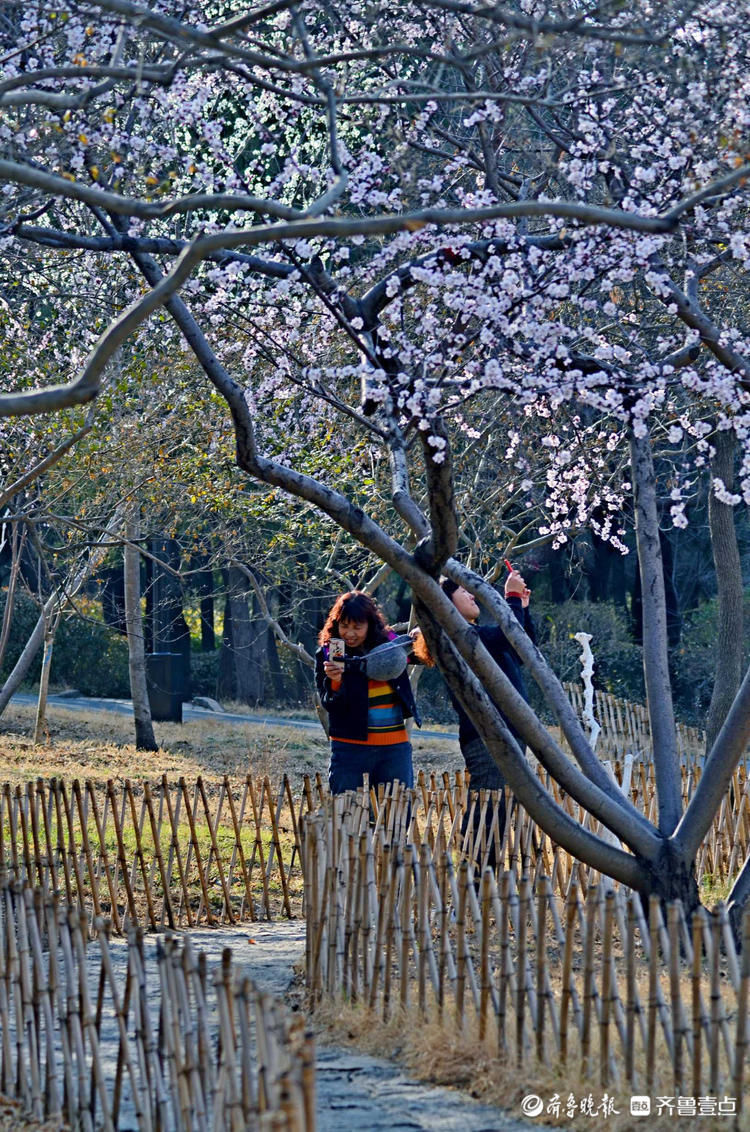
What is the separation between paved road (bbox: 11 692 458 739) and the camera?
1914 cm

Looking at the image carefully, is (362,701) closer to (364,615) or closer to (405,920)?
(364,615)

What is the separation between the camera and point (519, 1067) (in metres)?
3.95

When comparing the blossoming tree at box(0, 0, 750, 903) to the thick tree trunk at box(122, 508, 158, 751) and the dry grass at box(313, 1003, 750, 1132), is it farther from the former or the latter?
the thick tree trunk at box(122, 508, 158, 751)

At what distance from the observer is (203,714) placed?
21.5 metres

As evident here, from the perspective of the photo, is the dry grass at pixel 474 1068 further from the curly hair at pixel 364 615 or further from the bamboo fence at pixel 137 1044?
the curly hair at pixel 364 615

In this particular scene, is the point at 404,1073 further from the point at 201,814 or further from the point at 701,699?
the point at 701,699

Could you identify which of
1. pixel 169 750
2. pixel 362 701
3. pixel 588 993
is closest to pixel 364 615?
pixel 362 701

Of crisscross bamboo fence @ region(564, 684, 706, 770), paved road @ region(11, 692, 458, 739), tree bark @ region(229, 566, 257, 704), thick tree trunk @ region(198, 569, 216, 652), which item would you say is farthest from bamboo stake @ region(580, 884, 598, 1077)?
thick tree trunk @ region(198, 569, 216, 652)

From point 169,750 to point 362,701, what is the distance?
31.5 feet

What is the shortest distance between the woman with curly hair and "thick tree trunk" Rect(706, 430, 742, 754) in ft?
17.2

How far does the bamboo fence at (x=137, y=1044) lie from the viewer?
296 centimetres

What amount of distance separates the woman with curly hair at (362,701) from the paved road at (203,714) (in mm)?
11198

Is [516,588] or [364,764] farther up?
[516,588]

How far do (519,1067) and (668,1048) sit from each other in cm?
48
